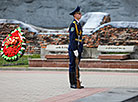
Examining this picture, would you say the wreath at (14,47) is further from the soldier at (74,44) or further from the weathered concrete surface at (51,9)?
the weathered concrete surface at (51,9)

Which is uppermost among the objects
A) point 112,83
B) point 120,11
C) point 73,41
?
point 120,11

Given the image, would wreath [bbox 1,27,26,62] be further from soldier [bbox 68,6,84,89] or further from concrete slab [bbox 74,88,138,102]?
concrete slab [bbox 74,88,138,102]

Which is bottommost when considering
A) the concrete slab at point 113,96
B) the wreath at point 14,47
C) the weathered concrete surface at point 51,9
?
the concrete slab at point 113,96

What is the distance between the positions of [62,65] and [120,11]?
14355mm

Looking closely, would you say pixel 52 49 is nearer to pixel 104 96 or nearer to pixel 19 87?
pixel 19 87

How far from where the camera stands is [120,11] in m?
32.6

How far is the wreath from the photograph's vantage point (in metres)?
21.5

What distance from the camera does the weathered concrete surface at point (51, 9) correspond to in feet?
108

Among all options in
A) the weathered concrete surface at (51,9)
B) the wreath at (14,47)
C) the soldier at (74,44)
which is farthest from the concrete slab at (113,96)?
the weathered concrete surface at (51,9)

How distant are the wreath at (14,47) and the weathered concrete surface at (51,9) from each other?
38.7ft

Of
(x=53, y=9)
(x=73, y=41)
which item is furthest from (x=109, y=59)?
(x=53, y=9)

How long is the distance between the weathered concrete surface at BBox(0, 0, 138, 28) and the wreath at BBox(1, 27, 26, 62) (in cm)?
1178

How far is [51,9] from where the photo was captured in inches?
1366

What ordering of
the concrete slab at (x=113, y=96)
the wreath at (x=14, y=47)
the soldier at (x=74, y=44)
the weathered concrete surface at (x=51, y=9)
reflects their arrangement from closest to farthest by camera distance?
the concrete slab at (x=113, y=96)
the soldier at (x=74, y=44)
the wreath at (x=14, y=47)
the weathered concrete surface at (x=51, y=9)
